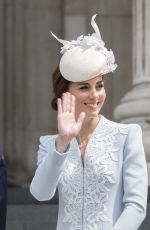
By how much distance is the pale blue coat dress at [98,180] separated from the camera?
3.44 m

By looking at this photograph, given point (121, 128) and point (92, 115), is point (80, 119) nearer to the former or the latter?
point (92, 115)

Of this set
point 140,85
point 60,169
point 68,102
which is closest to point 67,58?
point 68,102

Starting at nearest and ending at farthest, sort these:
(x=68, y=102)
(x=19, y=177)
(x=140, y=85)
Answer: (x=68, y=102) → (x=140, y=85) → (x=19, y=177)

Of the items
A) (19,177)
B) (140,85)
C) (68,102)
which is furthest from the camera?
(19,177)

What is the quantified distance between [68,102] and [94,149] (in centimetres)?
28

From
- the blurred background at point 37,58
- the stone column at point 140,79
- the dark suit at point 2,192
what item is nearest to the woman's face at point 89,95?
the dark suit at point 2,192

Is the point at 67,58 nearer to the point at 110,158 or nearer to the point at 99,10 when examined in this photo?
the point at 110,158

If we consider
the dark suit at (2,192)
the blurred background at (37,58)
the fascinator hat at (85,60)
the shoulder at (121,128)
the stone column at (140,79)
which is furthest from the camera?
the blurred background at (37,58)

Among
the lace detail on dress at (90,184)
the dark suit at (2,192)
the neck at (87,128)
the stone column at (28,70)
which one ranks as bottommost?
the stone column at (28,70)

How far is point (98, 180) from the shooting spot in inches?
139

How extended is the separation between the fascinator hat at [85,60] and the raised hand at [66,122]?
11cm

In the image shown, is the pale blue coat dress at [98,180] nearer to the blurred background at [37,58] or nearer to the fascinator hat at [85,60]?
the fascinator hat at [85,60]

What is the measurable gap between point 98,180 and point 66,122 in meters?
0.29

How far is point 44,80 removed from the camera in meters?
10.5
